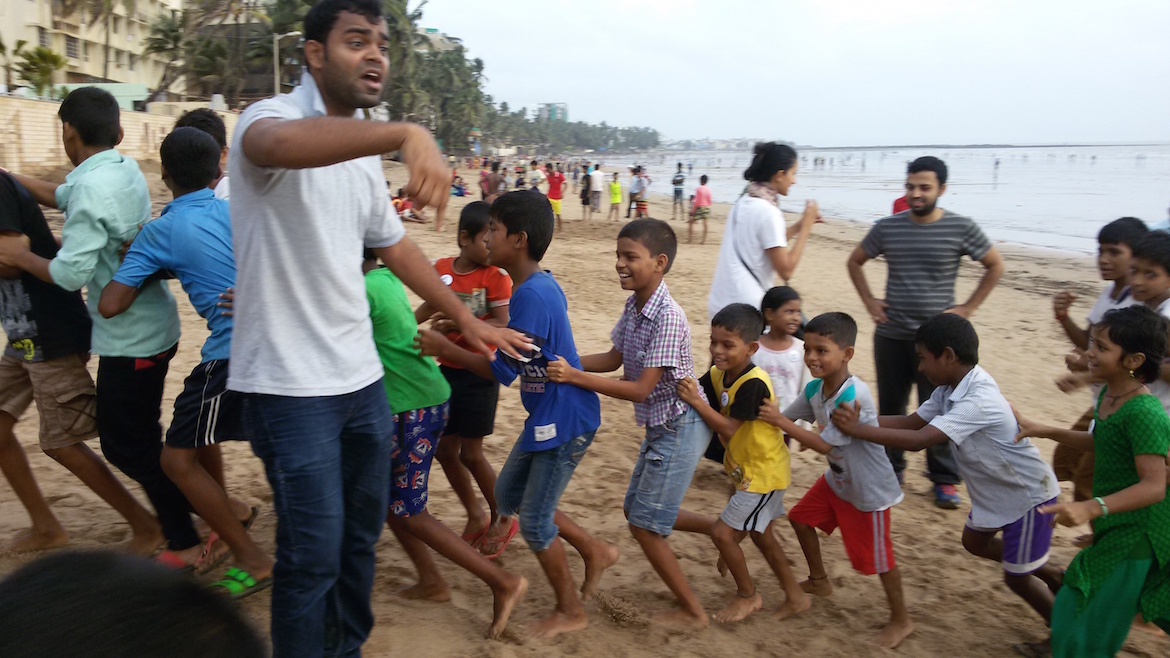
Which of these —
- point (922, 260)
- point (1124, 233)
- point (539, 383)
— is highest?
point (1124, 233)

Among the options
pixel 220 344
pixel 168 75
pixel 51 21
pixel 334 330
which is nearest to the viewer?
pixel 334 330

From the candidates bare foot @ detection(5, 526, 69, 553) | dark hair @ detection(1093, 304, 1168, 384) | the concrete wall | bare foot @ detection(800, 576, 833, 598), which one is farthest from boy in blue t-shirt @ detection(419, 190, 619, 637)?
the concrete wall

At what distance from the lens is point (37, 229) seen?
12.4ft

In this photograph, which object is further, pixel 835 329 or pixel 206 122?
pixel 206 122

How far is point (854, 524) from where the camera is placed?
3609 mm

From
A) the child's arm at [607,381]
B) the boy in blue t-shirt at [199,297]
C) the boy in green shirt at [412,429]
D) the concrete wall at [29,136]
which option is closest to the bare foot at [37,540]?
the boy in blue t-shirt at [199,297]

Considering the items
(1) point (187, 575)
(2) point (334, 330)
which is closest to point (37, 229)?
(2) point (334, 330)

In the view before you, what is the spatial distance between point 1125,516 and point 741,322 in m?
1.61

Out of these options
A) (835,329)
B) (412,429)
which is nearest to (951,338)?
(835,329)

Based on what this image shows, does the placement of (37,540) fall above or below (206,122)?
below

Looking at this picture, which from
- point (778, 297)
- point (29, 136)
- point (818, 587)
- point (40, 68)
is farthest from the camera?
point (40, 68)

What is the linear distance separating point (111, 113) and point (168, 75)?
58.2m

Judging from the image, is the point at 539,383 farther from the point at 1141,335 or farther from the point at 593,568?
the point at 1141,335

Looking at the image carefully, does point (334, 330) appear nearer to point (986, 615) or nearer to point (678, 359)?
point (678, 359)
